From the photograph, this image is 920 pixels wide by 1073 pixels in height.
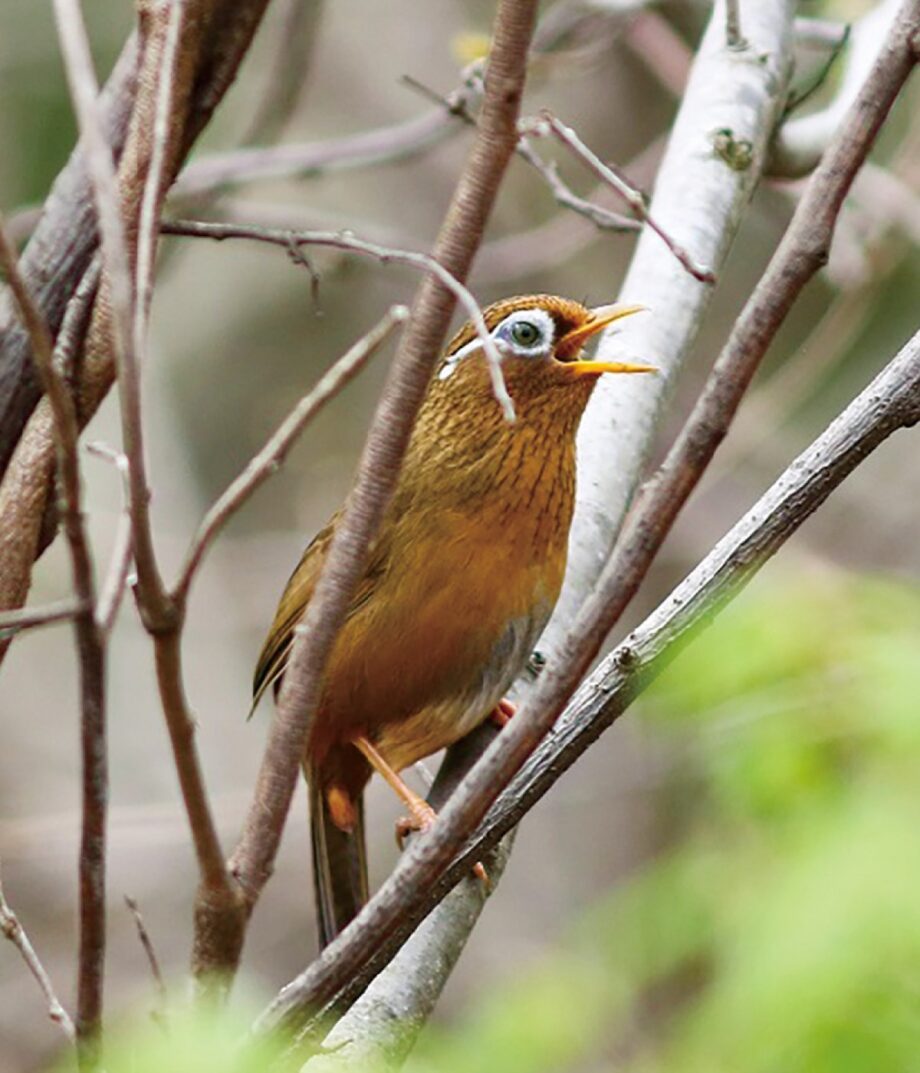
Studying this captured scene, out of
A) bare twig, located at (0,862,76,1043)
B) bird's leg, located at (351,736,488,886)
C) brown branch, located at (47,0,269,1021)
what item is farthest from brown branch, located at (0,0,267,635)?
bird's leg, located at (351,736,488,886)

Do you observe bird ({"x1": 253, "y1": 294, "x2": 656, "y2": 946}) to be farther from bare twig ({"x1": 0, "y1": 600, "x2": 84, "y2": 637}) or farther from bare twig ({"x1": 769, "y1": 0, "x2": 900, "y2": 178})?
bare twig ({"x1": 0, "y1": 600, "x2": 84, "y2": 637})

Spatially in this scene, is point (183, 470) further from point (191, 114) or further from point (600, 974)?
point (191, 114)

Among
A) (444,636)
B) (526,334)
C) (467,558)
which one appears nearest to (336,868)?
(444,636)

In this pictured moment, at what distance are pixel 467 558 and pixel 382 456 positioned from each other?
1.86m

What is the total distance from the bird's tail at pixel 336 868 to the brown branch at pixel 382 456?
2222mm

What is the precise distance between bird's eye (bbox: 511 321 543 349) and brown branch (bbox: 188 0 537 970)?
195 centimetres

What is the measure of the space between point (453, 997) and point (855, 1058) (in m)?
5.13

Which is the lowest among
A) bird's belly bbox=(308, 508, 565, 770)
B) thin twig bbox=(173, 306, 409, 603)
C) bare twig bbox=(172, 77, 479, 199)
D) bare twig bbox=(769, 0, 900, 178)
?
bird's belly bbox=(308, 508, 565, 770)

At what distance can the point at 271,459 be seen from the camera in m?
1.46

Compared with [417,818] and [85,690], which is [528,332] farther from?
[85,690]

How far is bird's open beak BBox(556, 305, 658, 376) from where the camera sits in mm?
3178

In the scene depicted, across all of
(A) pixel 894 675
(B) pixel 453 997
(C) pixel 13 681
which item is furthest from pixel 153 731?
(A) pixel 894 675

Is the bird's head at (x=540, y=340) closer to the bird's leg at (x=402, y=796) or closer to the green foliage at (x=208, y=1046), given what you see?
the bird's leg at (x=402, y=796)

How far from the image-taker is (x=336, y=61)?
28.2ft
